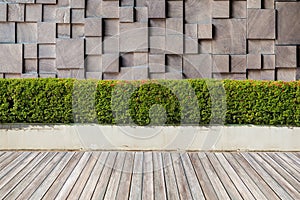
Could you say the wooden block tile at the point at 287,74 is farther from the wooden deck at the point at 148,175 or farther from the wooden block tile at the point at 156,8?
the wooden block tile at the point at 156,8

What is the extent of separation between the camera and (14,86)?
3.22 m

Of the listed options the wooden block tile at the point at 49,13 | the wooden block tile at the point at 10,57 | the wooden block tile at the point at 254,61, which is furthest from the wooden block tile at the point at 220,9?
the wooden block tile at the point at 10,57

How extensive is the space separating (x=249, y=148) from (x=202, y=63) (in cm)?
137

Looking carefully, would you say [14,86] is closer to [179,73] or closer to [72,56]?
[72,56]

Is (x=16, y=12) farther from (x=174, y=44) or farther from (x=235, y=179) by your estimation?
(x=235, y=179)

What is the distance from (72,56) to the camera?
3.65 m

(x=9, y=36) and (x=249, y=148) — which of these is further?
(x=9, y=36)

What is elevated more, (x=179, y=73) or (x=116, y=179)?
(x=179, y=73)

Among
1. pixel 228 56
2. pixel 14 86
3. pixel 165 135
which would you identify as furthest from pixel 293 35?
pixel 14 86

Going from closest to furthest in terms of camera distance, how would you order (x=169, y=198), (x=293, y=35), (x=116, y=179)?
(x=169, y=198) → (x=116, y=179) → (x=293, y=35)

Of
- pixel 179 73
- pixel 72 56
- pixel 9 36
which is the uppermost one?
pixel 9 36

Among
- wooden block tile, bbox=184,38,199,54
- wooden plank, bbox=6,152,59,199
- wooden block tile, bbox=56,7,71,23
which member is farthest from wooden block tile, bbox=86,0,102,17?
wooden plank, bbox=6,152,59,199

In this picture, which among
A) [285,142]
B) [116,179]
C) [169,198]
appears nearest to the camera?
[169,198]

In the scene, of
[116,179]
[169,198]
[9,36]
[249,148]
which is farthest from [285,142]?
[9,36]
